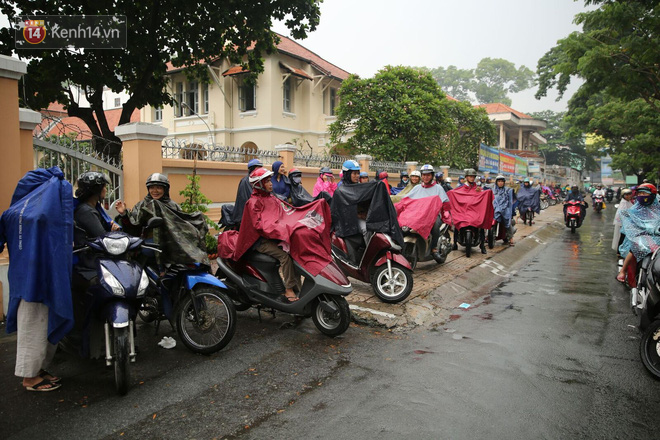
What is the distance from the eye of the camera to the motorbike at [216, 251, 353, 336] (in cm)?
456

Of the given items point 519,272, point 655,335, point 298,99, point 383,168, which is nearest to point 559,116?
point 298,99

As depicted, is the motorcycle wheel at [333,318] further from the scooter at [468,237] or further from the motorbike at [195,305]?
the scooter at [468,237]

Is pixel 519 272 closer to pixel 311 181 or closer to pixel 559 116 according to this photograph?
pixel 311 181

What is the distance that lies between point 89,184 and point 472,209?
25.5 feet

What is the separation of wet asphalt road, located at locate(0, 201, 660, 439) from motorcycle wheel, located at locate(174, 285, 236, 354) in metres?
0.14

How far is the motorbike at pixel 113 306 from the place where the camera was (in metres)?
3.31

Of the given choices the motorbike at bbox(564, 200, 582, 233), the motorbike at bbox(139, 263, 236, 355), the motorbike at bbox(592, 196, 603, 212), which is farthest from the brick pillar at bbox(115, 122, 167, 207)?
the motorbike at bbox(592, 196, 603, 212)

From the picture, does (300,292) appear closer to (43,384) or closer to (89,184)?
(89,184)

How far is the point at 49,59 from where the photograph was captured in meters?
10.1

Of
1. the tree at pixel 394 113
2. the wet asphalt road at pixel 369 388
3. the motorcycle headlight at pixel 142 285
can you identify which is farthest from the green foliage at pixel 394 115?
the motorcycle headlight at pixel 142 285

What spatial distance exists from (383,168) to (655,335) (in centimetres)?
1122

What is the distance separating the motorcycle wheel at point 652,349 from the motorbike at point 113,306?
13.6ft

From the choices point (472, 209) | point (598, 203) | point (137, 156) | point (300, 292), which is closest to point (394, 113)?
point (472, 209)

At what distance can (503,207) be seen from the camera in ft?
37.4
